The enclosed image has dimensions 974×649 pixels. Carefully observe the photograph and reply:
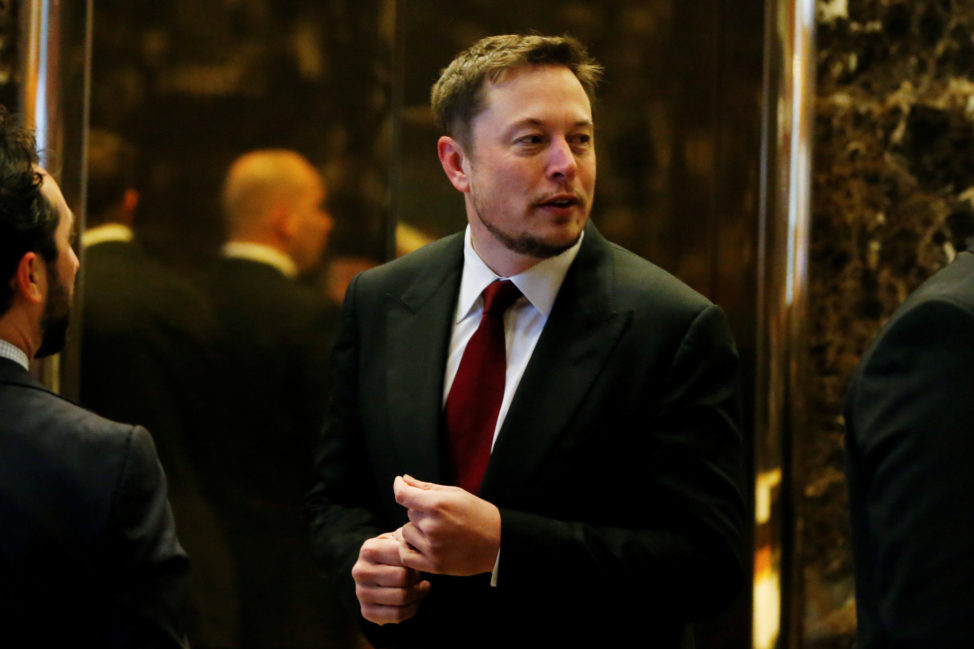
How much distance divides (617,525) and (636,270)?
0.52 m

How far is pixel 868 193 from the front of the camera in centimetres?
345

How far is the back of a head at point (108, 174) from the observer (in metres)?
3.38

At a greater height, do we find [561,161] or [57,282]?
[561,161]

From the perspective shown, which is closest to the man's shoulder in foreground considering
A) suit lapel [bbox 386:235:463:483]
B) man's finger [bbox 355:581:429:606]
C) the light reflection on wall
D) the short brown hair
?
suit lapel [bbox 386:235:463:483]

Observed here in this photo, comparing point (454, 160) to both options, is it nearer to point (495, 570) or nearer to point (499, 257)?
point (499, 257)

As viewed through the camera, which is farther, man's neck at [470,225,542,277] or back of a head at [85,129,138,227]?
back of a head at [85,129,138,227]

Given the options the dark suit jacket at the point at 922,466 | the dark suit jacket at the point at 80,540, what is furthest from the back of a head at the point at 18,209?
the dark suit jacket at the point at 922,466

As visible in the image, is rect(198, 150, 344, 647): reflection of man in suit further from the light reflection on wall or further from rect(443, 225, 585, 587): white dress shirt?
the light reflection on wall

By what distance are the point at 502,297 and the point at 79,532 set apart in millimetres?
1023

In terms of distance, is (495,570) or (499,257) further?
(499,257)

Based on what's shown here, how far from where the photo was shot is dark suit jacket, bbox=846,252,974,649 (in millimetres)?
1519

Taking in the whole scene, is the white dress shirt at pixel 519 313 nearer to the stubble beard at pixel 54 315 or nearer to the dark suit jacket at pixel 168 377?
the stubble beard at pixel 54 315

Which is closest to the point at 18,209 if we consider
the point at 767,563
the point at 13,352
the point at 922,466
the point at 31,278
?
the point at 31,278

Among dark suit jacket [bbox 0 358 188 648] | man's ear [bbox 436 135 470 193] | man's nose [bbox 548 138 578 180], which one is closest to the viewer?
dark suit jacket [bbox 0 358 188 648]
